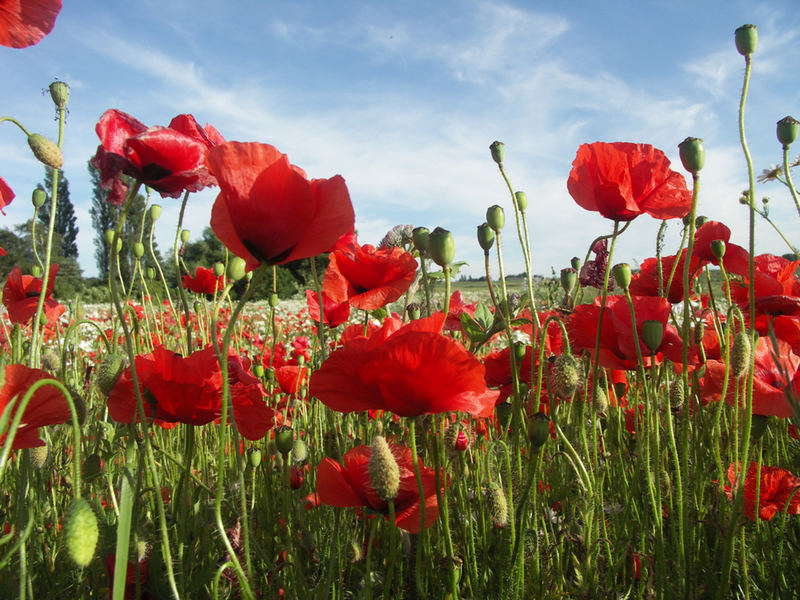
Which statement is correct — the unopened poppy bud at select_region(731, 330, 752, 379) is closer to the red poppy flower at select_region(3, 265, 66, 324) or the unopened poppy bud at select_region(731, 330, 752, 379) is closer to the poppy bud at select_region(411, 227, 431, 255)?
the poppy bud at select_region(411, 227, 431, 255)

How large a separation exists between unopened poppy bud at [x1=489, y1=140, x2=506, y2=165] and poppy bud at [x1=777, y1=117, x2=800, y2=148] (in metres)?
0.65

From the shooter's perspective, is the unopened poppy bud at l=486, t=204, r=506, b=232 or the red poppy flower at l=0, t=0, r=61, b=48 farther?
the unopened poppy bud at l=486, t=204, r=506, b=232

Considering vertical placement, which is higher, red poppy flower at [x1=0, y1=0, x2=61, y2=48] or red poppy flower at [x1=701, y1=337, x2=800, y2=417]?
red poppy flower at [x1=0, y1=0, x2=61, y2=48]

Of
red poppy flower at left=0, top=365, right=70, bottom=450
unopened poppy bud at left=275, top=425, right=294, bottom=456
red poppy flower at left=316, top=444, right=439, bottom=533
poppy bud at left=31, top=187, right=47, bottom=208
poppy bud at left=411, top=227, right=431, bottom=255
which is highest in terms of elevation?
poppy bud at left=31, top=187, right=47, bottom=208

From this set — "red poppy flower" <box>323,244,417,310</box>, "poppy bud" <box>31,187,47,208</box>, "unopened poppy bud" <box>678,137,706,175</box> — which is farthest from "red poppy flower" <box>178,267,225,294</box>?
"unopened poppy bud" <box>678,137,706,175</box>

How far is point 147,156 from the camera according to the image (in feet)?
2.87

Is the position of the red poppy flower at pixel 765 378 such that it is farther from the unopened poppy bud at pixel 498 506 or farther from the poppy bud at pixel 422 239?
the poppy bud at pixel 422 239

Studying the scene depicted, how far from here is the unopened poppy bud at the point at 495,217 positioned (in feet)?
3.99

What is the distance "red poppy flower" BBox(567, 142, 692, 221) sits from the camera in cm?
122

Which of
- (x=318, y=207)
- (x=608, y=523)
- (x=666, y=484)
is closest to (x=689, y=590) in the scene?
(x=666, y=484)

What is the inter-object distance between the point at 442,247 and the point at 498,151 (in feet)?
1.12

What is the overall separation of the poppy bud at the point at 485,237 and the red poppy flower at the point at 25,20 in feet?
3.13

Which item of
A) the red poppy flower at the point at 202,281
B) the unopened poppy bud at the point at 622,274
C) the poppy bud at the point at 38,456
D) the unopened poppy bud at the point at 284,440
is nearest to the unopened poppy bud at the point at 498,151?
the unopened poppy bud at the point at 622,274

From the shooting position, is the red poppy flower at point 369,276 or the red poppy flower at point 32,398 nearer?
the red poppy flower at point 32,398
